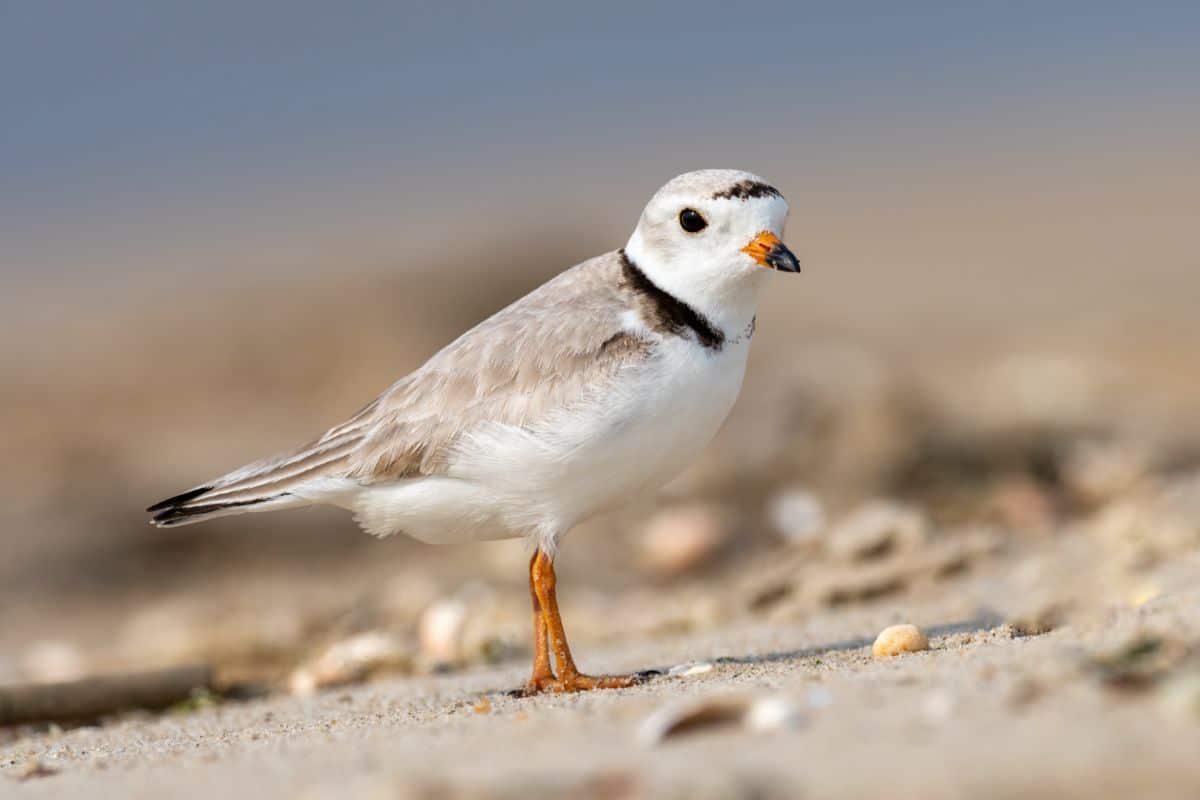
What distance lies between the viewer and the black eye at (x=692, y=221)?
4587 millimetres

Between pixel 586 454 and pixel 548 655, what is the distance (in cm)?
66

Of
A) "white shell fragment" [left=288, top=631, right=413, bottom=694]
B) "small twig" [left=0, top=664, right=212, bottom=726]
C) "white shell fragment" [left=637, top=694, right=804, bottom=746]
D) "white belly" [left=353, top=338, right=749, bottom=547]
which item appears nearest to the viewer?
"white shell fragment" [left=637, top=694, right=804, bottom=746]

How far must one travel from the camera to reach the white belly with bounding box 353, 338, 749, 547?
171 inches

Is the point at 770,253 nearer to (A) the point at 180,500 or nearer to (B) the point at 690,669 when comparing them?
(B) the point at 690,669

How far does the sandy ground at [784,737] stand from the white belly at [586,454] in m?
0.54

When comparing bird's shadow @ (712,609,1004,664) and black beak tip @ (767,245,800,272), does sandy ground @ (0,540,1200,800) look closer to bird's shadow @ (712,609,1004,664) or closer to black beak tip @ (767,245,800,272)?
bird's shadow @ (712,609,1004,664)

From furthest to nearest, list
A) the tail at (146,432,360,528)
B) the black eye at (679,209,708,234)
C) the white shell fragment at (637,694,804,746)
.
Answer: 1. the tail at (146,432,360,528)
2. the black eye at (679,209,708,234)
3. the white shell fragment at (637,694,804,746)

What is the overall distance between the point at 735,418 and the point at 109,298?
54.1ft

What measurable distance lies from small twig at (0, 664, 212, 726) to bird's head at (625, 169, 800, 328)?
2.16 metres

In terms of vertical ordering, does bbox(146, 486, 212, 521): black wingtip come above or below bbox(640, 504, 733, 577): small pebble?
below

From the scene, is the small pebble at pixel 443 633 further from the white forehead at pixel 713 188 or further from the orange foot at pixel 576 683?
the white forehead at pixel 713 188

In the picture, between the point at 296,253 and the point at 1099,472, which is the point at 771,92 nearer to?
the point at 296,253

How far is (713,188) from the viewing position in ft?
15.0

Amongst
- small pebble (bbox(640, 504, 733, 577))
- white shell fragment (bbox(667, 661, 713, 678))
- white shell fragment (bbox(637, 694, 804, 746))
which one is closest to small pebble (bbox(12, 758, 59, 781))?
white shell fragment (bbox(637, 694, 804, 746))
